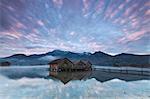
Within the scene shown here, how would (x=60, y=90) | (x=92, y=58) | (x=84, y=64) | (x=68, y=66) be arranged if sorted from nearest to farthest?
1. (x=60, y=90)
2. (x=92, y=58)
3. (x=84, y=64)
4. (x=68, y=66)

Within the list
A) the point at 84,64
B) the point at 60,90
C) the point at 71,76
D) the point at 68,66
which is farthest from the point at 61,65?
the point at 60,90

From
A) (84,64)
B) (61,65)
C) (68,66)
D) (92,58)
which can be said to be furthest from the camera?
(68,66)

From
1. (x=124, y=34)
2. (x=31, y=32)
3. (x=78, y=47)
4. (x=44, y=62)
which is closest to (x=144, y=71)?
(x=124, y=34)

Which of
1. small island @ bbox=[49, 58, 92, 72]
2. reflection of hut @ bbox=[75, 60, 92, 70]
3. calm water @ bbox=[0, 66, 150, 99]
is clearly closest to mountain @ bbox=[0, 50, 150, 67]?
reflection of hut @ bbox=[75, 60, 92, 70]

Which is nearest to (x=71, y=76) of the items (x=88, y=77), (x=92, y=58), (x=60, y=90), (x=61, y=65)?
(x=88, y=77)

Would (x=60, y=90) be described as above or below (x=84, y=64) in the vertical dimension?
below

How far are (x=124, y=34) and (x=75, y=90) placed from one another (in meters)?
1.71

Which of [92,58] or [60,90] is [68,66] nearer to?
[92,58]

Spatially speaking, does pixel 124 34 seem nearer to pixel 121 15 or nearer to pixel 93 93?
pixel 121 15

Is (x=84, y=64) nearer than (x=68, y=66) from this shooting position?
Yes

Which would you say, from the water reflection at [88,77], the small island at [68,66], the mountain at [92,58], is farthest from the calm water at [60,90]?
the small island at [68,66]

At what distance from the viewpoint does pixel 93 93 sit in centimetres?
423

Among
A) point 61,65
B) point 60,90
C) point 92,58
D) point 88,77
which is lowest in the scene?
point 60,90

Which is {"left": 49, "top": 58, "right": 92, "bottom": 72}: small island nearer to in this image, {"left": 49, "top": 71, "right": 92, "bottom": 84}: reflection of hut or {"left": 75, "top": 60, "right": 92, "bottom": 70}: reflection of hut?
{"left": 75, "top": 60, "right": 92, "bottom": 70}: reflection of hut
